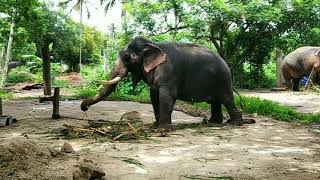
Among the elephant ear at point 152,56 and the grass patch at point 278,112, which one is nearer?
the elephant ear at point 152,56

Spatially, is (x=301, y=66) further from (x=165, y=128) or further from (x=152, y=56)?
(x=165, y=128)

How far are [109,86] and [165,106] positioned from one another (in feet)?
3.72

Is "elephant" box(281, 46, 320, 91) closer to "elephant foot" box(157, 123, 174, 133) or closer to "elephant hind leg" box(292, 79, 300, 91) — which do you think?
"elephant hind leg" box(292, 79, 300, 91)

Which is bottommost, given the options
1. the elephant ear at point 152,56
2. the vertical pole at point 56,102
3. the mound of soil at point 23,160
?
the mound of soil at point 23,160

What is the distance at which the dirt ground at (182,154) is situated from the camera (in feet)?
15.8

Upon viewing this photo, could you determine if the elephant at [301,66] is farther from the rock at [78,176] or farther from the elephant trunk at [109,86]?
the rock at [78,176]

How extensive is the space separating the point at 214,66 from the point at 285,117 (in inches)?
111

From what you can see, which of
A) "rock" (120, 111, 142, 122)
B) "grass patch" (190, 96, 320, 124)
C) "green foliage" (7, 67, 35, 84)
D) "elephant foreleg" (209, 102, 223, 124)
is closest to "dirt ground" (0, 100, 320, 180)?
"elephant foreleg" (209, 102, 223, 124)

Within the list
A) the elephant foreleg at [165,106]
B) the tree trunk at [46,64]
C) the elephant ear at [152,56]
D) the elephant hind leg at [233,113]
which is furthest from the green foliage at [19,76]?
the elephant foreleg at [165,106]

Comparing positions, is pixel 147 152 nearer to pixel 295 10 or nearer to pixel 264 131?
pixel 264 131

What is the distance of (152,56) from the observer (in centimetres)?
875

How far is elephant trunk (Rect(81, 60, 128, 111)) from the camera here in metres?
8.49

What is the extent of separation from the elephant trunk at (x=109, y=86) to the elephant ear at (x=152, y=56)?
17.6 inches

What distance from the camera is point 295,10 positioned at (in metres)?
21.9
